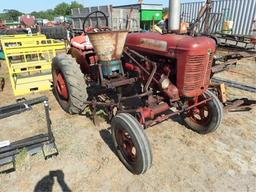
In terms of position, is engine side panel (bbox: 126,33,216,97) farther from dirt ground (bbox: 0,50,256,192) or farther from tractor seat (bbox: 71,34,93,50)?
tractor seat (bbox: 71,34,93,50)

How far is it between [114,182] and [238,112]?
2.89m

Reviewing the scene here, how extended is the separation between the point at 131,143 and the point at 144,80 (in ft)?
3.66

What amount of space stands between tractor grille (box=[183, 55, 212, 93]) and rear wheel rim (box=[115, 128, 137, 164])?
94 centimetres

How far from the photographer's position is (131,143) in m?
2.90

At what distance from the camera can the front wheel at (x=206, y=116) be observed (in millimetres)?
3521

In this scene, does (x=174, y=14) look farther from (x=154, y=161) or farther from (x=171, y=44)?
(x=154, y=161)

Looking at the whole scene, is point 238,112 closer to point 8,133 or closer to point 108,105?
point 108,105

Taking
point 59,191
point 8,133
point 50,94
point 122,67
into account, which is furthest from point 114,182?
point 50,94

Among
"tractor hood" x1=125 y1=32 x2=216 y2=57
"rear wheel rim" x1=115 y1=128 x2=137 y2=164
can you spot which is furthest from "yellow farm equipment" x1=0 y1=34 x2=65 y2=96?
"rear wheel rim" x1=115 y1=128 x2=137 y2=164

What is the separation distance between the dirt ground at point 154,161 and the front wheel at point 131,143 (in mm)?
141

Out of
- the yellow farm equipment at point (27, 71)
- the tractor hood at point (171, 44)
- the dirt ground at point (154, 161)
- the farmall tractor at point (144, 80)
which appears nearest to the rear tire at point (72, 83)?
the farmall tractor at point (144, 80)

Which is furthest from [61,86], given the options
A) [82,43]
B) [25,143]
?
[25,143]

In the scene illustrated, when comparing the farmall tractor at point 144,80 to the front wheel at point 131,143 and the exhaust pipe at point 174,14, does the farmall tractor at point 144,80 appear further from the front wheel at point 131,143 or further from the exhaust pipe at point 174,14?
the exhaust pipe at point 174,14

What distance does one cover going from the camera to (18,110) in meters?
3.24
